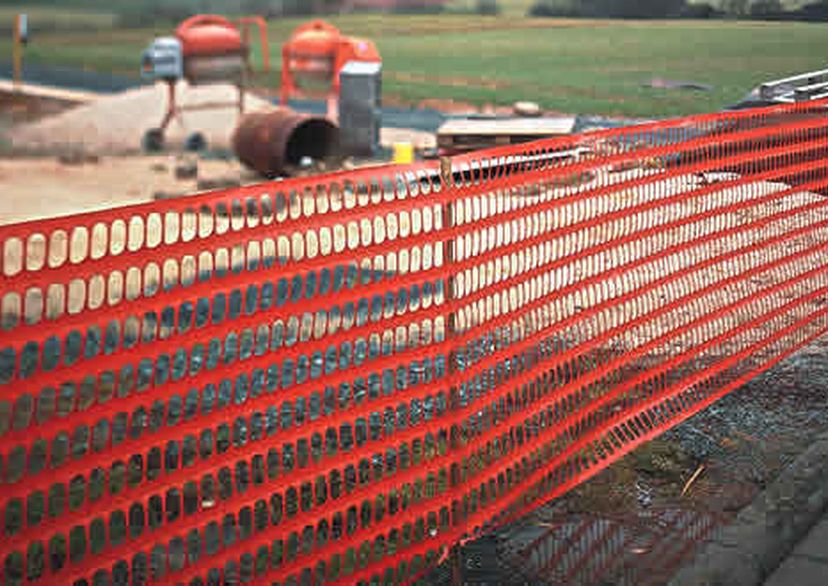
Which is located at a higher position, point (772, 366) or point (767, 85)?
point (767, 85)

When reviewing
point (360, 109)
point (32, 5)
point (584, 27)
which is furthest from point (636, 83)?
point (32, 5)

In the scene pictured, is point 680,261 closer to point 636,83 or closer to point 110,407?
point 110,407

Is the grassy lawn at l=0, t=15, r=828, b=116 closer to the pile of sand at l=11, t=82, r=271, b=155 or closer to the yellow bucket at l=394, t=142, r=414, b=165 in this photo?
the yellow bucket at l=394, t=142, r=414, b=165

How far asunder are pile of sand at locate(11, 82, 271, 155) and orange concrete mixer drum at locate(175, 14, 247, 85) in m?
0.82

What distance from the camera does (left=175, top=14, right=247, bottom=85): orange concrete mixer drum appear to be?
20.3m

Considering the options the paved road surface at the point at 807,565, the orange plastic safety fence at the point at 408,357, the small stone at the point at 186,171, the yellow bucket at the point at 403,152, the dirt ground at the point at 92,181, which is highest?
the orange plastic safety fence at the point at 408,357

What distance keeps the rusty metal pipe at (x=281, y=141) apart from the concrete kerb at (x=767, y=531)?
11817mm

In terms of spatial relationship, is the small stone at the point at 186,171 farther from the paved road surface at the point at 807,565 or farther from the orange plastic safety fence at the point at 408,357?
the paved road surface at the point at 807,565

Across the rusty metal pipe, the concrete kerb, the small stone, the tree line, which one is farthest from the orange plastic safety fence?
the small stone

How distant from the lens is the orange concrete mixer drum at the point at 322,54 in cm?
2039

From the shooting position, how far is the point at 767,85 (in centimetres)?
1176

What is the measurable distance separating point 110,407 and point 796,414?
160 inches

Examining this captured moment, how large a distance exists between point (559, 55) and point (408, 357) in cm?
1252

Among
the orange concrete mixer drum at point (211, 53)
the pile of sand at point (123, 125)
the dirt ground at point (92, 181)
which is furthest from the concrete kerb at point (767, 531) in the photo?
Result: the orange concrete mixer drum at point (211, 53)
